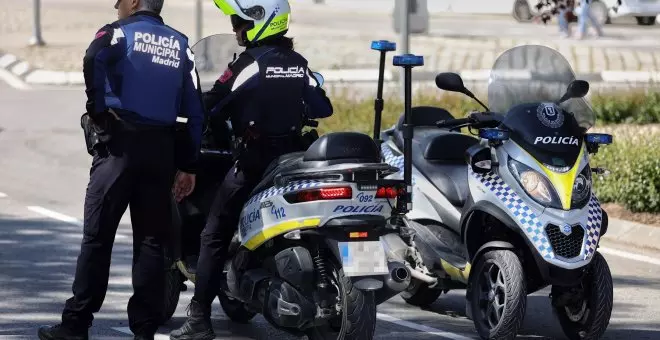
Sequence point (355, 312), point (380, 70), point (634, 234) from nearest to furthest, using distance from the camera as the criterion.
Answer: point (355, 312) → point (380, 70) → point (634, 234)

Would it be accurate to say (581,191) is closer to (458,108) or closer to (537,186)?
(537,186)

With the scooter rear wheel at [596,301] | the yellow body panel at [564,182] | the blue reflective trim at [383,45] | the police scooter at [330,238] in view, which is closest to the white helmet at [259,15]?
the police scooter at [330,238]

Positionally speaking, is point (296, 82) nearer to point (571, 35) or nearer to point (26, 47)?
point (26, 47)

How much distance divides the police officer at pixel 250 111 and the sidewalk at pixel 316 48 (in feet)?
48.1

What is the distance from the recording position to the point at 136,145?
685 centimetres

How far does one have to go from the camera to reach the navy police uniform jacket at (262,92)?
7203 mm

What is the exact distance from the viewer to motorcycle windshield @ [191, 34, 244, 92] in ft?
26.3

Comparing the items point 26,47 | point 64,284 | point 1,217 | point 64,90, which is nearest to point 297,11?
point 26,47

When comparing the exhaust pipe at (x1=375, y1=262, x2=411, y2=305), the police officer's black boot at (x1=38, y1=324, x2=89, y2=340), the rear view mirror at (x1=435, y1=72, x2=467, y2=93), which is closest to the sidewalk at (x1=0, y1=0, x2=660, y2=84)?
the rear view mirror at (x1=435, y1=72, x2=467, y2=93)

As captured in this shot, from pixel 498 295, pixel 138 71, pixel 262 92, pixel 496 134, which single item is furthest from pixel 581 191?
pixel 138 71

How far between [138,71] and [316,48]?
21.2m

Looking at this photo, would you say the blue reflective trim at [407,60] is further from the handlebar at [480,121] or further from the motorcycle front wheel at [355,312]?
the motorcycle front wheel at [355,312]

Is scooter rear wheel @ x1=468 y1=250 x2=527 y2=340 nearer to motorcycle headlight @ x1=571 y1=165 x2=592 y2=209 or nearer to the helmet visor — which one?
motorcycle headlight @ x1=571 y1=165 x2=592 y2=209

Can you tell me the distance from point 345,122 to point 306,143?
808 cm
